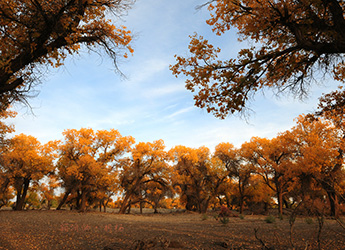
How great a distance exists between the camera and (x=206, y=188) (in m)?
32.1

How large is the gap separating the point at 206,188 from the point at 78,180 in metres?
17.4

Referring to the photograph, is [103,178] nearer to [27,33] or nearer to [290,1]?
[27,33]

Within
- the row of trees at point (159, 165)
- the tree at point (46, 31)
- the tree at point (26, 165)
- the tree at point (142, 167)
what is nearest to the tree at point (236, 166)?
the row of trees at point (159, 165)

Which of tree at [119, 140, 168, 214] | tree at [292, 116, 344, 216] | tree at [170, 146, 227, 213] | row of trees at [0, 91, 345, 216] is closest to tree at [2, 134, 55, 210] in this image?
row of trees at [0, 91, 345, 216]

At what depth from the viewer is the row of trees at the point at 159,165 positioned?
21172 mm

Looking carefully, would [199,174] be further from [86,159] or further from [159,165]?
[86,159]

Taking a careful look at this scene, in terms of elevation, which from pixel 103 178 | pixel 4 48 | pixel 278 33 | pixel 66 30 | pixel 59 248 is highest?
pixel 278 33

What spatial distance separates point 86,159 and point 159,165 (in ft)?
27.2

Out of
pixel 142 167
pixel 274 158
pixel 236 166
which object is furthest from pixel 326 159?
pixel 142 167

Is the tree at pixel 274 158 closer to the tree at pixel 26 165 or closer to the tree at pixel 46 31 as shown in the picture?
the tree at pixel 46 31

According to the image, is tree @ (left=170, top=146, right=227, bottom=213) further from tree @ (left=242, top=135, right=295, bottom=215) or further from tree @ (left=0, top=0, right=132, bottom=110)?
tree @ (left=0, top=0, right=132, bottom=110)

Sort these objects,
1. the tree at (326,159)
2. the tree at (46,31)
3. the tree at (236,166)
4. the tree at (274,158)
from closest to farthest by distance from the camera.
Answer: the tree at (46,31) < the tree at (326,159) < the tree at (274,158) < the tree at (236,166)

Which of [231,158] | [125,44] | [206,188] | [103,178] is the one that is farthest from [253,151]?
[125,44]

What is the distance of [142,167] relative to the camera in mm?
26875
